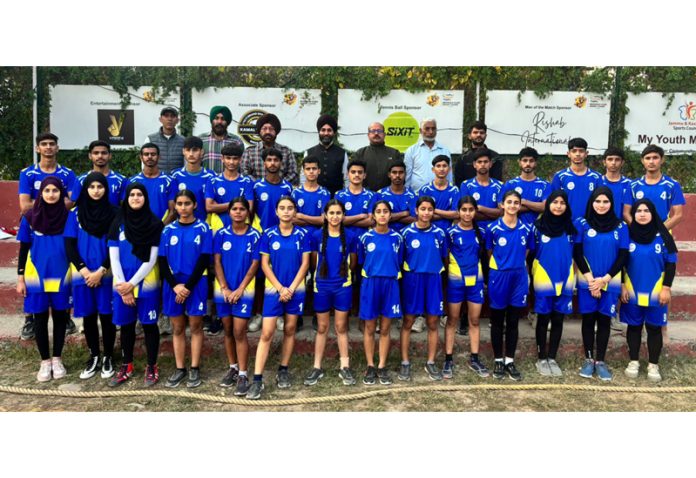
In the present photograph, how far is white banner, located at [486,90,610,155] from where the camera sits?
28.6ft

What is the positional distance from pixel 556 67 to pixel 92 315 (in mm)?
7670

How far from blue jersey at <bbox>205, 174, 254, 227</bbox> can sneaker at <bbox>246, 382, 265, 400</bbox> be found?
4.74 feet

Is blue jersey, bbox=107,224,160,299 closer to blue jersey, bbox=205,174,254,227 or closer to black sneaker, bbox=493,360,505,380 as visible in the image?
blue jersey, bbox=205,174,254,227

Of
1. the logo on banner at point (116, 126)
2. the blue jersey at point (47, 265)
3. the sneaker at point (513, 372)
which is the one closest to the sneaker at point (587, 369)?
the sneaker at point (513, 372)

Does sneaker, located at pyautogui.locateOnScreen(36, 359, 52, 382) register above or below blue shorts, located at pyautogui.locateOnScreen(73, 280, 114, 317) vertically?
below

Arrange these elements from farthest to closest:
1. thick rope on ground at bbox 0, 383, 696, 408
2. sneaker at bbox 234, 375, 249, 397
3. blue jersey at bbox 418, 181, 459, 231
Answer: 1. blue jersey at bbox 418, 181, 459, 231
2. sneaker at bbox 234, 375, 249, 397
3. thick rope on ground at bbox 0, 383, 696, 408

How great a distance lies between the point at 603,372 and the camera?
15.9 feet

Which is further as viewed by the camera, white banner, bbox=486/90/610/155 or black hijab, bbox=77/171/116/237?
white banner, bbox=486/90/610/155

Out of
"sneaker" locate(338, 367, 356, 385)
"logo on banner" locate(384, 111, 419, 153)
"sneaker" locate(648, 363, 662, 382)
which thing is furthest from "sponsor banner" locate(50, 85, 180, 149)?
"sneaker" locate(648, 363, 662, 382)

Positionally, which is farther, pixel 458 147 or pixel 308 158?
pixel 458 147

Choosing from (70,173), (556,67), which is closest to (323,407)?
(70,173)

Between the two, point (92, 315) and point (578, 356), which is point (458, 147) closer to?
point (578, 356)

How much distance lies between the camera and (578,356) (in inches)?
207

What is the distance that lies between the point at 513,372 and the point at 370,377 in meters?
1.29
